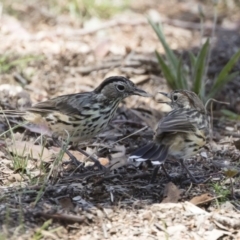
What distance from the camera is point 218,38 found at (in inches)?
421

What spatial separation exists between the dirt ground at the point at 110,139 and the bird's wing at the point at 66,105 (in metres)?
0.32

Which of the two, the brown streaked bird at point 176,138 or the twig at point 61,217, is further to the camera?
the brown streaked bird at point 176,138

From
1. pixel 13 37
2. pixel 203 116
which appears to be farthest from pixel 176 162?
pixel 13 37

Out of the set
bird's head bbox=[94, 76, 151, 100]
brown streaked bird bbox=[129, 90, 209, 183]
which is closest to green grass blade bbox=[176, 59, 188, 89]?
bird's head bbox=[94, 76, 151, 100]

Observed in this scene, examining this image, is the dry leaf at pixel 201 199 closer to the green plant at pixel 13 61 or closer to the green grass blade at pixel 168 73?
the green grass blade at pixel 168 73

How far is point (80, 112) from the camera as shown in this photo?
6621mm

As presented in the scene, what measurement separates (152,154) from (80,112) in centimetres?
114

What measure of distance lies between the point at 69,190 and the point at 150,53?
4499 mm

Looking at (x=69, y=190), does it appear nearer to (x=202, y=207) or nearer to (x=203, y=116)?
(x=202, y=207)

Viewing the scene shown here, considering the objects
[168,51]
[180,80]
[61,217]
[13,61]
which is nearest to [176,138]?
[61,217]

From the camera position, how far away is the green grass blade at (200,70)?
7.88m

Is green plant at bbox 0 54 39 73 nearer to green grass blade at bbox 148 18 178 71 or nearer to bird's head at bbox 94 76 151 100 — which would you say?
green grass blade at bbox 148 18 178 71

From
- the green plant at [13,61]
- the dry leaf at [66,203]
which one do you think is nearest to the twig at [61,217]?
the dry leaf at [66,203]

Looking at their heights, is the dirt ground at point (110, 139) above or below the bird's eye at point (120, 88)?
below
